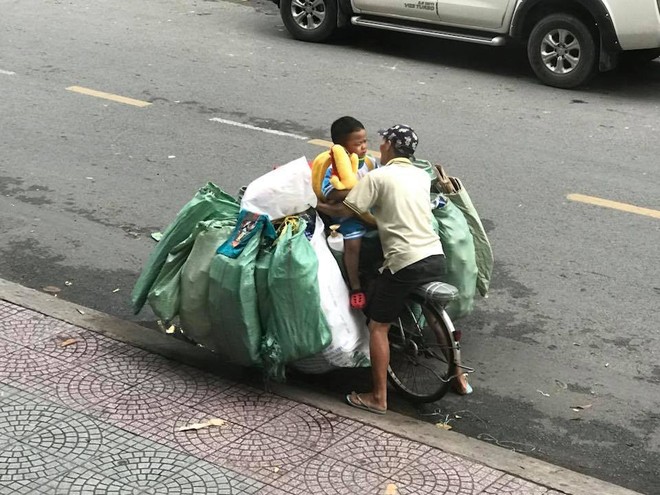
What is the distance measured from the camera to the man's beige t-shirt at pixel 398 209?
5426 millimetres

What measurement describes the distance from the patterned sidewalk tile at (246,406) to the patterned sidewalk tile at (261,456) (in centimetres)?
18

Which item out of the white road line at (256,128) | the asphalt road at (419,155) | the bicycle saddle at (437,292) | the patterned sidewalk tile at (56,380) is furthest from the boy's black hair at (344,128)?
the white road line at (256,128)

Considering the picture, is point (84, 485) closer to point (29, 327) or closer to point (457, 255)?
point (29, 327)

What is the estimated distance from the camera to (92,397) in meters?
5.49

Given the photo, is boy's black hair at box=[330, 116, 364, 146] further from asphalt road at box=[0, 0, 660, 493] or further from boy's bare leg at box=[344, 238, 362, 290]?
asphalt road at box=[0, 0, 660, 493]

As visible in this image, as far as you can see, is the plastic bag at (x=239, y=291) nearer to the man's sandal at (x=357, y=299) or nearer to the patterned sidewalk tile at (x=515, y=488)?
the man's sandal at (x=357, y=299)

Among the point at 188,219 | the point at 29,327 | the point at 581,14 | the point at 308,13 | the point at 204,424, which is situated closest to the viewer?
the point at 204,424

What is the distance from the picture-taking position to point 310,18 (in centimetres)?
1391

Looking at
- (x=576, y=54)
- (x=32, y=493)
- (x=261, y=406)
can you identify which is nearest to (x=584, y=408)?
(x=261, y=406)

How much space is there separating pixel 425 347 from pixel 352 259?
2.10ft

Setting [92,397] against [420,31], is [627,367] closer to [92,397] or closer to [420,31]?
[92,397]

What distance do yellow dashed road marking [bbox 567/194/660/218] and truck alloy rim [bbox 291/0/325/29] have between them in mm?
6025

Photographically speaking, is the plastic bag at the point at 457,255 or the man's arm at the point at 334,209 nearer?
the man's arm at the point at 334,209

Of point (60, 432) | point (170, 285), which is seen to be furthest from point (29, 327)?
point (60, 432)
